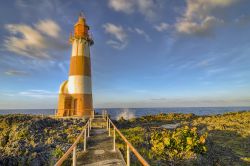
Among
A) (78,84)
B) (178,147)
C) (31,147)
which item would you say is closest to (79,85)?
(78,84)

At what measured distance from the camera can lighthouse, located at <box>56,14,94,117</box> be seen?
25.3m

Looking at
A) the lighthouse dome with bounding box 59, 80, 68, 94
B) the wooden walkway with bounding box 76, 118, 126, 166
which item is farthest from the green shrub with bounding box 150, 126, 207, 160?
the lighthouse dome with bounding box 59, 80, 68, 94

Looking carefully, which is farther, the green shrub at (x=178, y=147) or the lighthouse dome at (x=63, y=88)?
the lighthouse dome at (x=63, y=88)

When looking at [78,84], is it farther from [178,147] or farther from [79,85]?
[178,147]

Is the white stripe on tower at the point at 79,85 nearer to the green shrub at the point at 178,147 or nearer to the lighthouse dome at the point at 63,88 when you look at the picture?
the lighthouse dome at the point at 63,88

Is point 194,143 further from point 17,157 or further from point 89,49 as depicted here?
point 89,49

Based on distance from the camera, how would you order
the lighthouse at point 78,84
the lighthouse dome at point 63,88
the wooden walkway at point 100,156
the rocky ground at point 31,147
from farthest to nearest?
the lighthouse dome at point 63,88
the lighthouse at point 78,84
the rocky ground at point 31,147
the wooden walkway at point 100,156

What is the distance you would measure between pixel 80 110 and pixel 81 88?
2688 mm

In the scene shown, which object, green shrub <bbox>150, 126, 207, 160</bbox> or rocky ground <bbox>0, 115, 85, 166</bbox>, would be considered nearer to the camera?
green shrub <bbox>150, 126, 207, 160</bbox>

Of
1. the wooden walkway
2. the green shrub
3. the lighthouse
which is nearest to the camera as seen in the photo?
the wooden walkway

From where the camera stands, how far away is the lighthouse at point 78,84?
83.0 ft

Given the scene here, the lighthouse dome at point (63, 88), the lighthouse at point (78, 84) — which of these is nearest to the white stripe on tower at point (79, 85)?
the lighthouse at point (78, 84)

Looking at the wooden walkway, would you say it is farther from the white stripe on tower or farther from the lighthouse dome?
the lighthouse dome

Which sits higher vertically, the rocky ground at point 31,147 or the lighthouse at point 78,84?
the lighthouse at point 78,84
